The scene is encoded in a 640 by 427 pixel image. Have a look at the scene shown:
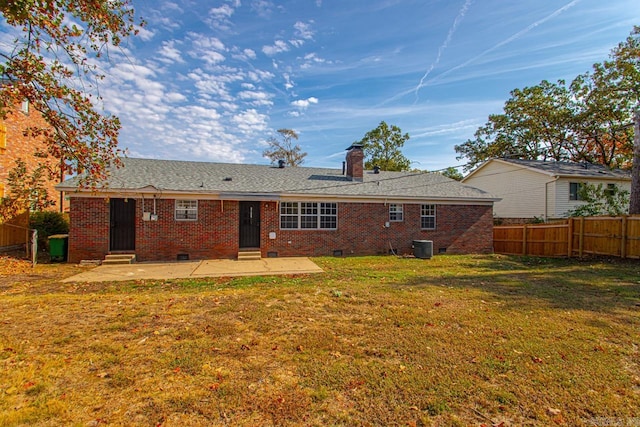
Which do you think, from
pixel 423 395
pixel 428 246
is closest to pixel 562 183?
pixel 428 246

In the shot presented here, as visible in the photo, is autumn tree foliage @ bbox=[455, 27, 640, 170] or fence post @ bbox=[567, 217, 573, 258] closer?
fence post @ bbox=[567, 217, 573, 258]

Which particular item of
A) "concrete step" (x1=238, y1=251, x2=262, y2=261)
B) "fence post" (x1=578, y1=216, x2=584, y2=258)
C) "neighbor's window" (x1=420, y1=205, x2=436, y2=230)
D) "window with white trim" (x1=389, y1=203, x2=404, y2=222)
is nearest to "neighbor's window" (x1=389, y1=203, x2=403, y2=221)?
"window with white trim" (x1=389, y1=203, x2=404, y2=222)

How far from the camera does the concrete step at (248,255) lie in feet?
40.5

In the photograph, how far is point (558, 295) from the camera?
669 centimetres

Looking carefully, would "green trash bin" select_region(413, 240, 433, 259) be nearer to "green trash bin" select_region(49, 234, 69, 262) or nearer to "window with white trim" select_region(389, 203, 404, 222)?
"window with white trim" select_region(389, 203, 404, 222)

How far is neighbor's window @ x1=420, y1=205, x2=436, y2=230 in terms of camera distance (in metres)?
15.0

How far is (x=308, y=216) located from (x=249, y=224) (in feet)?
8.24

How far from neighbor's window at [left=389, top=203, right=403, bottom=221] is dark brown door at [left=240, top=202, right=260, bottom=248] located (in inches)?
238

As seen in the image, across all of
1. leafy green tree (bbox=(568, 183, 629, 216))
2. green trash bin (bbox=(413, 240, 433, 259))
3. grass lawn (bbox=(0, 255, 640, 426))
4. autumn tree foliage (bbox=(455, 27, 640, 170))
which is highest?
autumn tree foliage (bbox=(455, 27, 640, 170))

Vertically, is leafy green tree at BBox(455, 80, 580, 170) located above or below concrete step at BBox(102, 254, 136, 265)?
above

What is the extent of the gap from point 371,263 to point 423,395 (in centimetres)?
866

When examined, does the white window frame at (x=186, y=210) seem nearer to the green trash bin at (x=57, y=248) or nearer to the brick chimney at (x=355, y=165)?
the green trash bin at (x=57, y=248)

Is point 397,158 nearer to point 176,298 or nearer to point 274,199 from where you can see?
point 274,199

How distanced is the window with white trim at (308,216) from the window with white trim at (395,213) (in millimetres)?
2702
